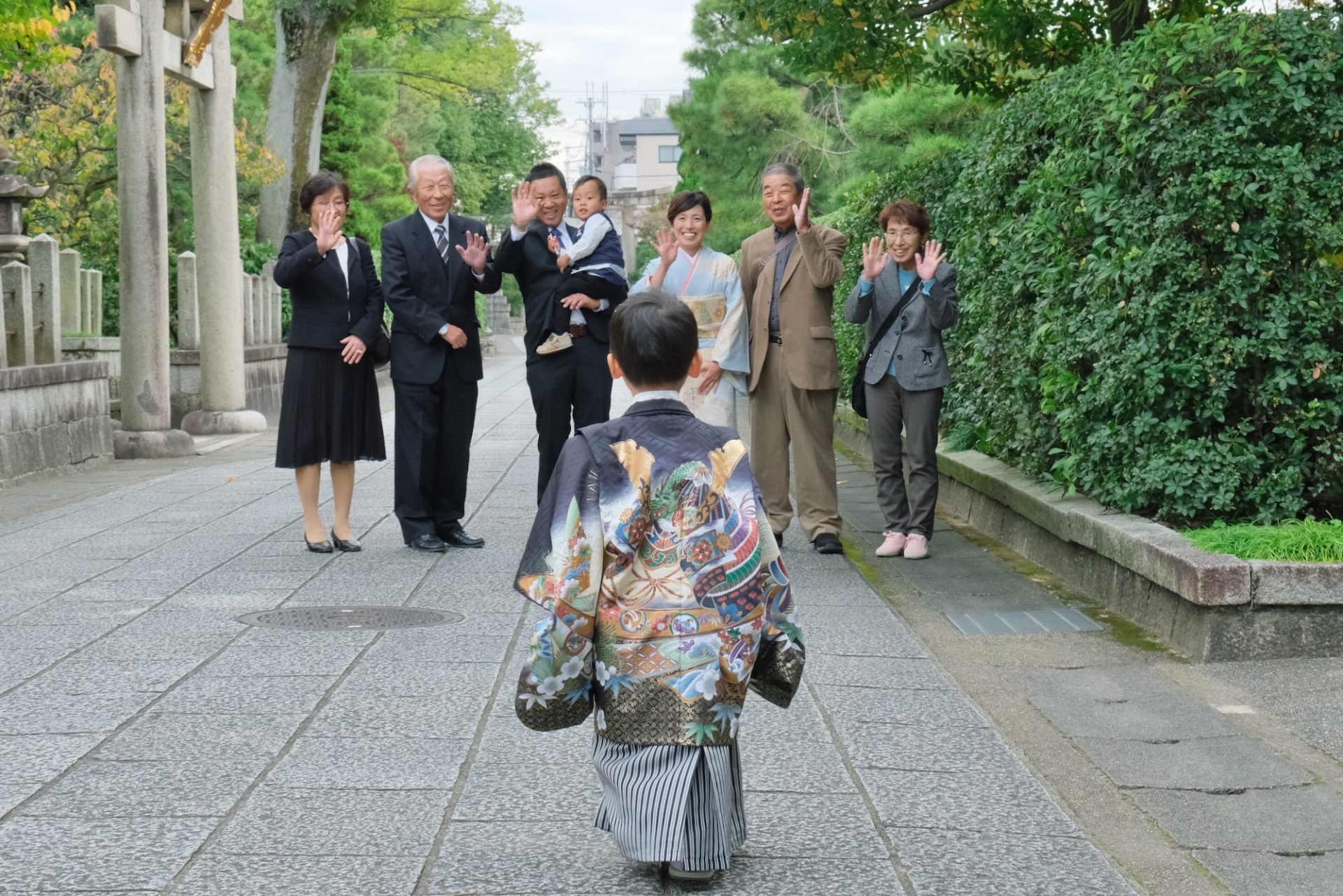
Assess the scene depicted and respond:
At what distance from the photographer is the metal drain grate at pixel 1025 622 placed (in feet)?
20.8

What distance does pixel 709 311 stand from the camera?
798 cm

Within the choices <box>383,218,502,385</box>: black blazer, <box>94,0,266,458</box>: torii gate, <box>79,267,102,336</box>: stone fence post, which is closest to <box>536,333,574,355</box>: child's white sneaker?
<box>383,218,502,385</box>: black blazer

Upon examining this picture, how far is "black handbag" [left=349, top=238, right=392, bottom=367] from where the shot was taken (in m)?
8.03

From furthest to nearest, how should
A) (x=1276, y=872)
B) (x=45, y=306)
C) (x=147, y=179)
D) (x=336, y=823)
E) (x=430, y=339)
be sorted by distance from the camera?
1. (x=147, y=179)
2. (x=45, y=306)
3. (x=430, y=339)
4. (x=336, y=823)
5. (x=1276, y=872)

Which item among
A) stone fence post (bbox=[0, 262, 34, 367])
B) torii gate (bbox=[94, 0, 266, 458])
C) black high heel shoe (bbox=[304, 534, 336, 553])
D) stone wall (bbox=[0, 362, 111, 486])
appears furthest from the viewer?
torii gate (bbox=[94, 0, 266, 458])

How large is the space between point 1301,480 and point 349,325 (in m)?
4.52

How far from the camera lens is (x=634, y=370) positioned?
142 inches

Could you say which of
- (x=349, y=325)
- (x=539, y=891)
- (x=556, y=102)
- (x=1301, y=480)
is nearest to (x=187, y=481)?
(x=349, y=325)

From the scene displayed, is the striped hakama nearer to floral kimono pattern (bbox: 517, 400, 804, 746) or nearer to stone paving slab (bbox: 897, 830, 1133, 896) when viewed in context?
floral kimono pattern (bbox: 517, 400, 804, 746)

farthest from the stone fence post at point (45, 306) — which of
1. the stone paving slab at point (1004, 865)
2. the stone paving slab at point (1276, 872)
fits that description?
the stone paving slab at point (1276, 872)

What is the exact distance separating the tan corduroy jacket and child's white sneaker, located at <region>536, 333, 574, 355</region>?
969 millimetres

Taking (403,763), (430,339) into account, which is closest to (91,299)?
(430,339)

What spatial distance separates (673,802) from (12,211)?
40.2 ft

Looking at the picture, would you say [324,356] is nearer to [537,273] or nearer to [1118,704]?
[537,273]
